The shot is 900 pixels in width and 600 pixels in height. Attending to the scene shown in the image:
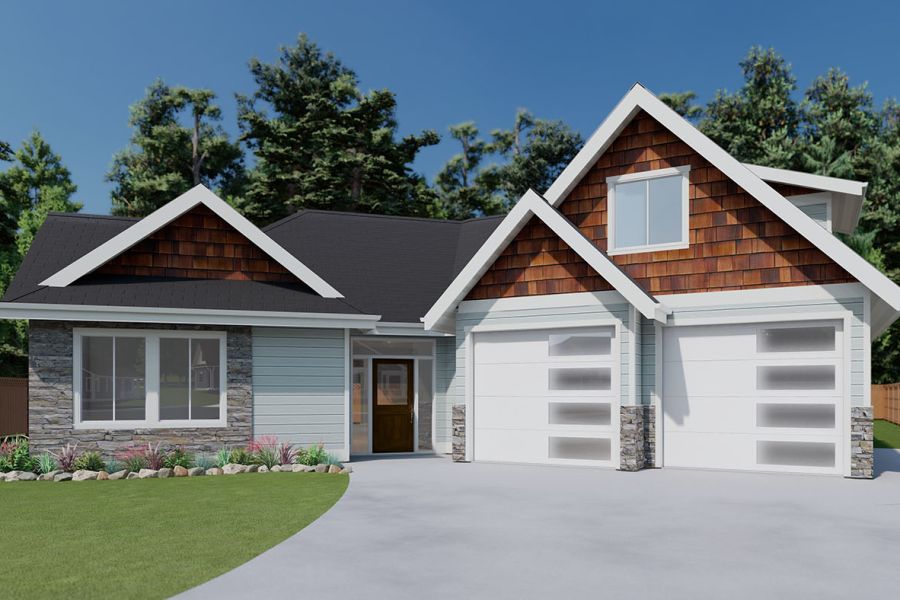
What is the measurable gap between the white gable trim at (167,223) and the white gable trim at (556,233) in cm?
239

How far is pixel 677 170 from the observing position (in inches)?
581

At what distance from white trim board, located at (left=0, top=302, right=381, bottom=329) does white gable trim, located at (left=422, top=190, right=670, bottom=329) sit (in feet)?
5.08

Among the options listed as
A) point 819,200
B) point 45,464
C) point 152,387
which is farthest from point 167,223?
point 819,200

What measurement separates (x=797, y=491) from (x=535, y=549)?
5700 millimetres

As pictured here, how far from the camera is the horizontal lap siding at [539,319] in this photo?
46.8ft

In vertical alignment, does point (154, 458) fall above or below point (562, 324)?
below

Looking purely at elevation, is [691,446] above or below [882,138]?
below

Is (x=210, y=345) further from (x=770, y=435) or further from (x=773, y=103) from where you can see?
(x=773, y=103)

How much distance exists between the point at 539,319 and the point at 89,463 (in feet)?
27.5

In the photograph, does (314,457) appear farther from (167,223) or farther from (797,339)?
(797,339)

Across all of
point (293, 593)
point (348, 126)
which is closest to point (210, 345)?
point (293, 593)

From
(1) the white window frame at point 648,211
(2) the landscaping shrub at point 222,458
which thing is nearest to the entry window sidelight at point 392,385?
(2) the landscaping shrub at point 222,458

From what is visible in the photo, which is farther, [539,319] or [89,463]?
[539,319]

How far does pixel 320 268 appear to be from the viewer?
59.8 ft
